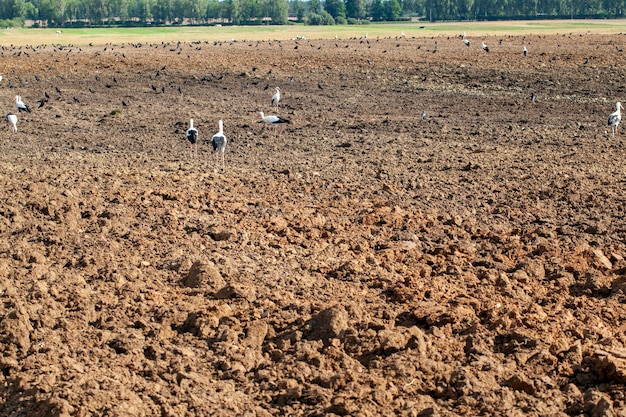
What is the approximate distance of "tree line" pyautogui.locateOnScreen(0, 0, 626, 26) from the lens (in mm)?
131750

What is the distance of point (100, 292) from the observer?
8.89 metres

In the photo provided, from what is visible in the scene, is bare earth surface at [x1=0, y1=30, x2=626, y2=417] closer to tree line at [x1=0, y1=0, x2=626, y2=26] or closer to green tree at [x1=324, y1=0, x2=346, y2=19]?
tree line at [x1=0, y1=0, x2=626, y2=26]

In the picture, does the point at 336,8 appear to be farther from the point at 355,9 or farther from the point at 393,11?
the point at 393,11

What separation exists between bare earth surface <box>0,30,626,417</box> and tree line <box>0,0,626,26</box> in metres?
113

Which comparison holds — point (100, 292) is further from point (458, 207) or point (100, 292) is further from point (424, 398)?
point (458, 207)

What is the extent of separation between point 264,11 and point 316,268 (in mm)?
134250

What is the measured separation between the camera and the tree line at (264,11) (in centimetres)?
13175

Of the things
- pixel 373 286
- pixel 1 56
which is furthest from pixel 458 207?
pixel 1 56

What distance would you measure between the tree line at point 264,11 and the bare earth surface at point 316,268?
11274cm

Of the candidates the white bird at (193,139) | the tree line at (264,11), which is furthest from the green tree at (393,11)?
the white bird at (193,139)

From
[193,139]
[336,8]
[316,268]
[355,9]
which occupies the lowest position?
[316,268]

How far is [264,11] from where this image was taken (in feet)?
458

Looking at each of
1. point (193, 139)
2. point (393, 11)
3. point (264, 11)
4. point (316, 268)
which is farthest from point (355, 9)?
point (316, 268)

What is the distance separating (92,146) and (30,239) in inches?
313
